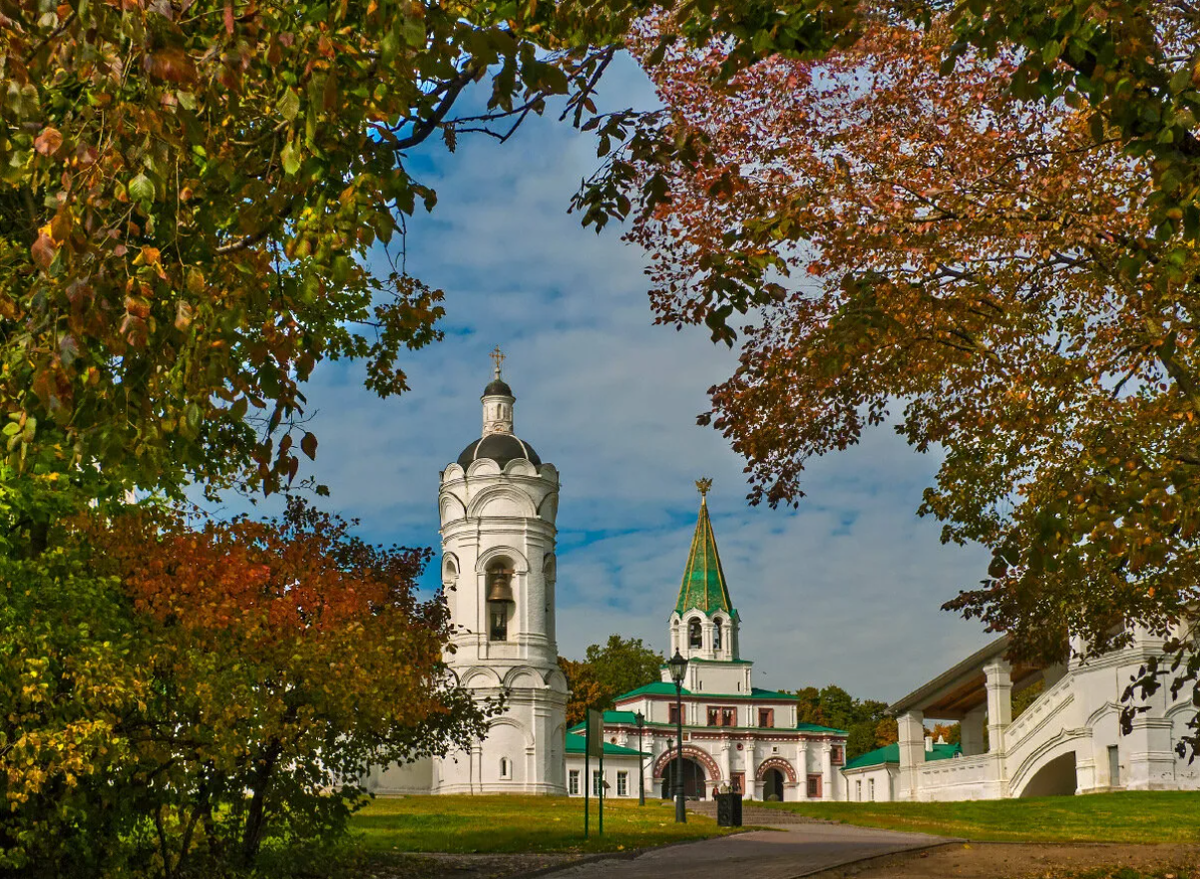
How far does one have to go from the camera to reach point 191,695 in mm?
12250

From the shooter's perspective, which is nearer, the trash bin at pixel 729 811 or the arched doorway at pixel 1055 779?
the trash bin at pixel 729 811

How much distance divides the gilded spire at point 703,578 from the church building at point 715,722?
0.25 feet

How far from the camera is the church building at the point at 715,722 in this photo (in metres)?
92.1

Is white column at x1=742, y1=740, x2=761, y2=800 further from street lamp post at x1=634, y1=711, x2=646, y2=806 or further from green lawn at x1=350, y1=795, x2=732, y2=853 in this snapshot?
green lawn at x1=350, y1=795, x2=732, y2=853

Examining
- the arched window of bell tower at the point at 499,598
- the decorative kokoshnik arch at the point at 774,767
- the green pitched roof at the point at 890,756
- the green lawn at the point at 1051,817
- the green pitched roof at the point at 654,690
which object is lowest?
the decorative kokoshnik arch at the point at 774,767

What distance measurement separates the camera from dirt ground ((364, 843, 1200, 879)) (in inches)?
635

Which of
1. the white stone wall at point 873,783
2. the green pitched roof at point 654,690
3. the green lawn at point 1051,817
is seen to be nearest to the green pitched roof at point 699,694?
the green pitched roof at point 654,690

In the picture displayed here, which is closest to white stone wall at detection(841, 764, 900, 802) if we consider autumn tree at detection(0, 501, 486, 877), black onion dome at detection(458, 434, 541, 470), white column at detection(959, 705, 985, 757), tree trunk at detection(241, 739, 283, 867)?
white column at detection(959, 705, 985, 757)

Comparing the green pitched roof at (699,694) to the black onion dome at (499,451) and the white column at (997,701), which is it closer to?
the black onion dome at (499,451)

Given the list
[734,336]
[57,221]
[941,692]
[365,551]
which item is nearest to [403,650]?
[365,551]

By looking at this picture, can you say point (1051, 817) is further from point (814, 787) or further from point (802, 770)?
point (814, 787)

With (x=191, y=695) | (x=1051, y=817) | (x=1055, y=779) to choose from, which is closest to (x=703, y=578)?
(x=1055, y=779)

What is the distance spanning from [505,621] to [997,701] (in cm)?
2151

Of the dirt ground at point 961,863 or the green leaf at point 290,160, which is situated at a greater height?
the green leaf at point 290,160
